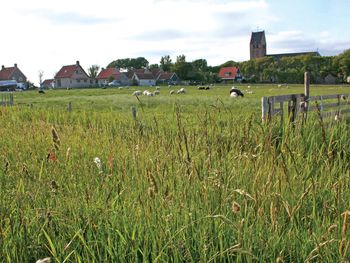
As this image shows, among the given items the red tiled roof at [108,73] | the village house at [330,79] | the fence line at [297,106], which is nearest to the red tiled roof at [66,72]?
the red tiled roof at [108,73]

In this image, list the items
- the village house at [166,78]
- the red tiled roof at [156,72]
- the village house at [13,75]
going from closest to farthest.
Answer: the village house at [13,75], the village house at [166,78], the red tiled roof at [156,72]

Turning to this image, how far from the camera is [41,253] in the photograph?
244cm

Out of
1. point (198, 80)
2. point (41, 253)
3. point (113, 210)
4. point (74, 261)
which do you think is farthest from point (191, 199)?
point (198, 80)

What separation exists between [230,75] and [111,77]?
41.6m

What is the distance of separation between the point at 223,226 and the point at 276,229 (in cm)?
34

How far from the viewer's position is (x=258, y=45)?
174 meters

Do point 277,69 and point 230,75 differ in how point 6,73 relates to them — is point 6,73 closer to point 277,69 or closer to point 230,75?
point 230,75

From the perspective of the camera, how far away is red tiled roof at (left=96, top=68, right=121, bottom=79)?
118269 millimetres

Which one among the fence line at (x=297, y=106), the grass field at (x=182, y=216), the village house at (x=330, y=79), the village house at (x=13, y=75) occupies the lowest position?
the grass field at (x=182, y=216)

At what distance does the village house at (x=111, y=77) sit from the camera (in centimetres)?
11731

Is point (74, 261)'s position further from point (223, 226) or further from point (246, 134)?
point (246, 134)

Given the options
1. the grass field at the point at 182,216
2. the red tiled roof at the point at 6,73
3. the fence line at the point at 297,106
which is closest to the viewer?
the grass field at the point at 182,216

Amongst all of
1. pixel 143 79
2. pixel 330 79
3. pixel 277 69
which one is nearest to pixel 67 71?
pixel 143 79

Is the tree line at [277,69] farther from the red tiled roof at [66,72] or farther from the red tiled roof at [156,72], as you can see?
the red tiled roof at [66,72]
